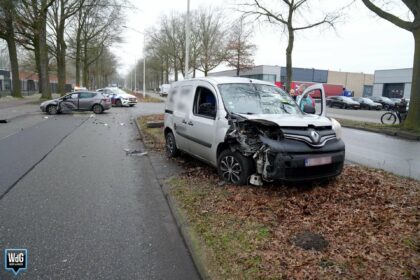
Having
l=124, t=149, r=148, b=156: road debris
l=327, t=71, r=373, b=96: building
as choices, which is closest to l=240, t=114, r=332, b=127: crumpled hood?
l=124, t=149, r=148, b=156: road debris

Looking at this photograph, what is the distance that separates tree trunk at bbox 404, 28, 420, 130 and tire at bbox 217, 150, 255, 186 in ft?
38.9

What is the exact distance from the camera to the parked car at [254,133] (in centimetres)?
494

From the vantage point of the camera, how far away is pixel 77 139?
11430 millimetres

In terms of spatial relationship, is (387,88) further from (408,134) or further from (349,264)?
(349,264)

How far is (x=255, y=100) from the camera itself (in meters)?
6.31

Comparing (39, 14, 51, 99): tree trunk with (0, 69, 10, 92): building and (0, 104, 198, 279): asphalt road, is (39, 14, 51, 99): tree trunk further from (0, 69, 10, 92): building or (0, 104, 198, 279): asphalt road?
(0, 104, 198, 279): asphalt road

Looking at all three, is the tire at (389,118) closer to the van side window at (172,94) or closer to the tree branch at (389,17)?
the tree branch at (389,17)

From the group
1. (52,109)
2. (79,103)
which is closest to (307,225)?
(52,109)

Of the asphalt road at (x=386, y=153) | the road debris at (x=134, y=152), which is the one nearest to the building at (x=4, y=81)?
the road debris at (x=134, y=152)

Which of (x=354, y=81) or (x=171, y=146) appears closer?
(x=171, y=146)

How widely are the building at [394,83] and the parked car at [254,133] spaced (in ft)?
182

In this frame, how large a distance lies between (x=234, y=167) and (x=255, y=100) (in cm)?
141

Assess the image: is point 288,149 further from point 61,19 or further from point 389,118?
point 61,19

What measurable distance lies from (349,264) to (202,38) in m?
47.5
